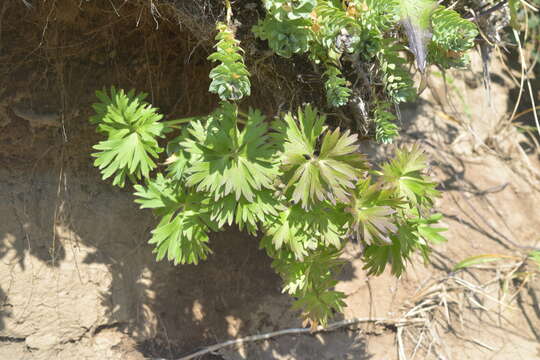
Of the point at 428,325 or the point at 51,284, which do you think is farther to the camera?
the point at 428,325

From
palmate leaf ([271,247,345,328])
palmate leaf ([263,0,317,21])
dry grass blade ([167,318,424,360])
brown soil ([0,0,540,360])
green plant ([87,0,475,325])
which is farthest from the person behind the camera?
dry grass blade ([167,318,424,360])

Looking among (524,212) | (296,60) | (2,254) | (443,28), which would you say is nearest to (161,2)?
(296,60)

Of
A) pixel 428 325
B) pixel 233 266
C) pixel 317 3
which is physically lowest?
pixel 428 325

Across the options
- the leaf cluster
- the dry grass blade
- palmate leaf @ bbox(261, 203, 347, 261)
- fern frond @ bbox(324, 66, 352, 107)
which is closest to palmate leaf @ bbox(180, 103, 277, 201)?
the leaf cluster

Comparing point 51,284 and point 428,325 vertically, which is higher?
point 51,284

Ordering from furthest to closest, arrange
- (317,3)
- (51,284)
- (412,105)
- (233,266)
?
(412,105) < (233,266) < (51,284) < (317,3)

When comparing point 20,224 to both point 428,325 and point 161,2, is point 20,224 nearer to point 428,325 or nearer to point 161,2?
point 161,2

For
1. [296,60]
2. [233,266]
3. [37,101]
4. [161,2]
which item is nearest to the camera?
[161,2]

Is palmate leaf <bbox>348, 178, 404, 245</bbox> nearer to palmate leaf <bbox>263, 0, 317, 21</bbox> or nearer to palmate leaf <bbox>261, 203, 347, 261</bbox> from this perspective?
palmate leaf <bbox>261, 203, 347, 261</bbox>

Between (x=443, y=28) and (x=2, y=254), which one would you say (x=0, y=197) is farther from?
(x=443, y=28)
